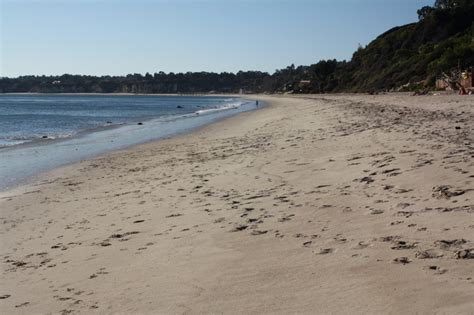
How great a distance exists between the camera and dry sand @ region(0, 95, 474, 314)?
3.89 metres

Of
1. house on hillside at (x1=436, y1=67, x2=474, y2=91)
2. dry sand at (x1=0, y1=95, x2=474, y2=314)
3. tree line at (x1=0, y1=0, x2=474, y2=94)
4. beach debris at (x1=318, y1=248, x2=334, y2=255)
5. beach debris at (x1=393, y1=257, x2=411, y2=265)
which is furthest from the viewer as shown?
tree line at (x1=0, y1=0, x2=474, y2=94)

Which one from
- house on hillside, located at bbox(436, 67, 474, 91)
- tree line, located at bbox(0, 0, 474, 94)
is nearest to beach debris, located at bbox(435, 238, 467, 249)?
house on hillside, located at bbox(436, 67, 474, 91)

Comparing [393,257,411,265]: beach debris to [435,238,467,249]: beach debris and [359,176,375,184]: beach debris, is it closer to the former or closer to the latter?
[435,238,467,249]: beach debris

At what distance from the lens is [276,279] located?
4.23 m

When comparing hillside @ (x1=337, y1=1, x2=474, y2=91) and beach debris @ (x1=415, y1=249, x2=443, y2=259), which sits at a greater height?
hillside @ (x1=337, y1=1, x2=474, y2=91)

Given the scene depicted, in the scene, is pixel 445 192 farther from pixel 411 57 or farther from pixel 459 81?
pixel 411 57

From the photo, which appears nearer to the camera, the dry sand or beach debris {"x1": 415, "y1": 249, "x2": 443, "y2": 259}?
the dry sand

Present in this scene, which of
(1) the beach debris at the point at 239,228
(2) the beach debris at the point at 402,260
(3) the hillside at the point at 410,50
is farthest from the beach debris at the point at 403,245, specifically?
(3) the hillside at the point at 410,50

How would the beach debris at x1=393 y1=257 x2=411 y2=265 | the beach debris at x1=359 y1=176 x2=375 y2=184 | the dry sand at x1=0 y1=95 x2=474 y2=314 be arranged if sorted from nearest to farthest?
the dry sand at x1=0 y1=95 x2=474 y2=314 < the beach debris at x1=393 y1=257 x2=411 y2=265 < the beach debris at x1=359 y1=176 x2=375 y2=184

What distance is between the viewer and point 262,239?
5.44m

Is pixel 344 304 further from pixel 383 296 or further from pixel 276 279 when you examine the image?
pixel 276 279

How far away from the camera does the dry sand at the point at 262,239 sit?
3893mm

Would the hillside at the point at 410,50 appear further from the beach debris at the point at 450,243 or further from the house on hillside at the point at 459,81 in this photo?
the beach debris at the point at 450,243

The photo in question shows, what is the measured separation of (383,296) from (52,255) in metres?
3.81
